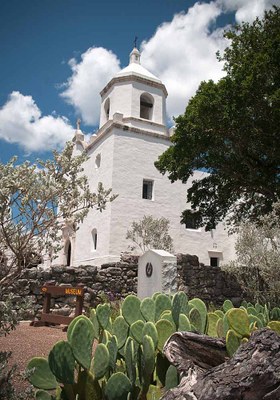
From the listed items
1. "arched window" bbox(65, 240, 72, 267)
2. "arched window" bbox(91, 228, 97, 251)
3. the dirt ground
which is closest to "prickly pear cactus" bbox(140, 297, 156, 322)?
the dirt ground

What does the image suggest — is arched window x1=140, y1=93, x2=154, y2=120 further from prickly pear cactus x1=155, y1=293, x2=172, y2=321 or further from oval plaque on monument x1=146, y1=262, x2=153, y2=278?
prickly pear cactus x1=155, y1=293, x2=172, y2=321

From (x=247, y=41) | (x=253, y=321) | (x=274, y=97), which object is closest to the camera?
(x=253, y=321)

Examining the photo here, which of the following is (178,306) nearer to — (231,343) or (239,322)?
(239,322)

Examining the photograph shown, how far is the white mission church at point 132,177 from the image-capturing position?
21.1 metres

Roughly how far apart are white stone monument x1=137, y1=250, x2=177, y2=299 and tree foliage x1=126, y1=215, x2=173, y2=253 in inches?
392

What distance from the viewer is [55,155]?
4.50m

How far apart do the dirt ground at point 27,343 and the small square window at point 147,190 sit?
47.2 feet

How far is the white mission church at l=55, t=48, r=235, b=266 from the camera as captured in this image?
21109mm

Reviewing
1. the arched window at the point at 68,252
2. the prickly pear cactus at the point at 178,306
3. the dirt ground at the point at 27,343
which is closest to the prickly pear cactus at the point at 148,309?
the prickly pear cactus at the point at 178,306

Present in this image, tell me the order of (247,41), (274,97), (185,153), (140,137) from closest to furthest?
1. (274,97)
2. (247,41)
3. (185,153)
4. (140,137)

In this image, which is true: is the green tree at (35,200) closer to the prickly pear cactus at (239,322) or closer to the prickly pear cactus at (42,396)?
the prickly pear cactus at (42,396)

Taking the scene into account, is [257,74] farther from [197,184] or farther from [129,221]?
[129,221]

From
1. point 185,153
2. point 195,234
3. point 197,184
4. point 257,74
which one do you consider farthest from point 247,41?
point 195,234

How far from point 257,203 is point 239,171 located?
2529 mm
